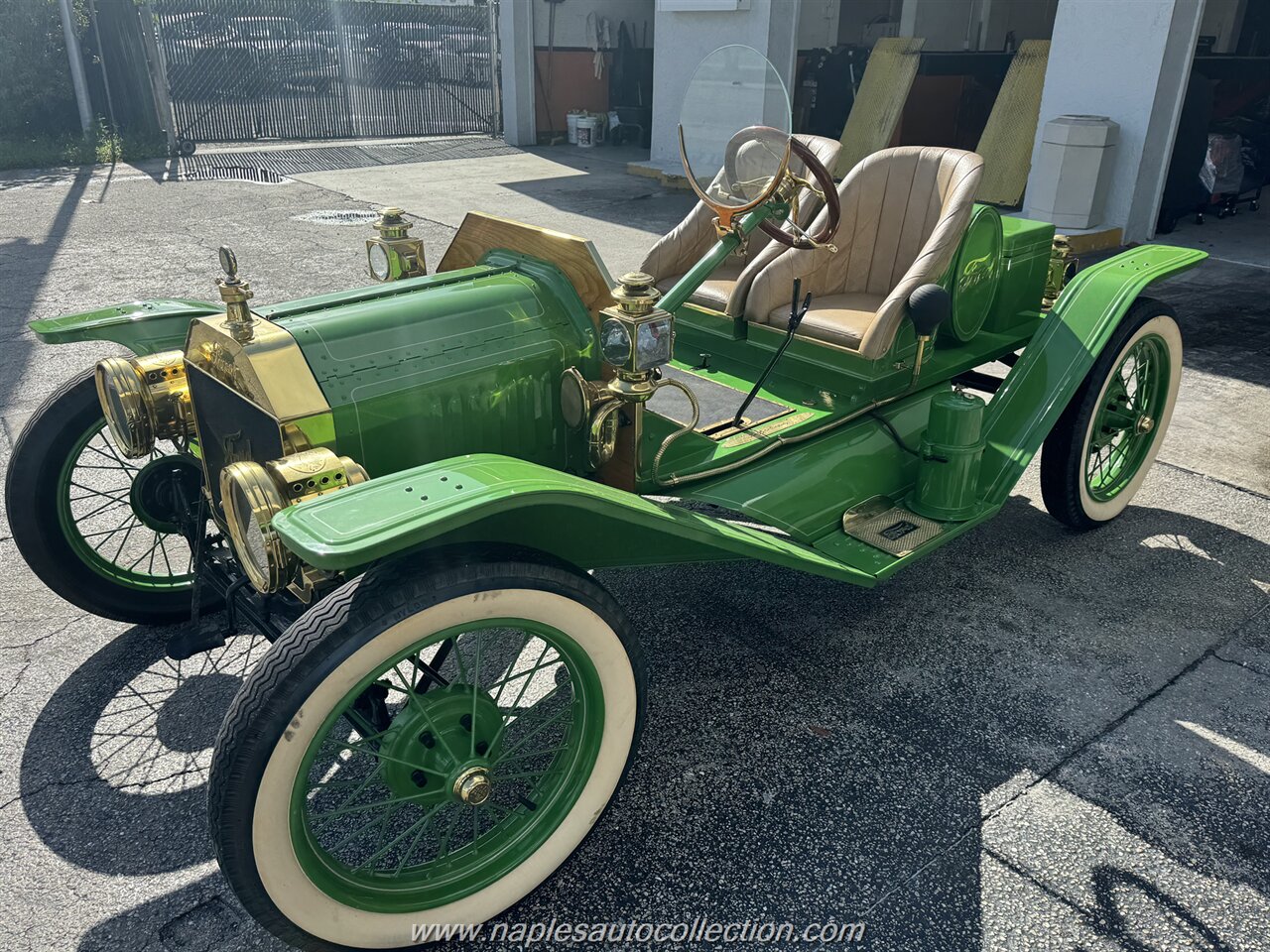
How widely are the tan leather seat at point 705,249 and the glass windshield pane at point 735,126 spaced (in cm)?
62

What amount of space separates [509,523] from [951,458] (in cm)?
166

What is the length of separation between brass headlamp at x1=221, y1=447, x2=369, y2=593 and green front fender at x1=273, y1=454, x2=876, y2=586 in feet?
0.51

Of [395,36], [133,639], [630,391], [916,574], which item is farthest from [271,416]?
[395,36]

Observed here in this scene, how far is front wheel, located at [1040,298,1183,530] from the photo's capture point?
12.2 ft

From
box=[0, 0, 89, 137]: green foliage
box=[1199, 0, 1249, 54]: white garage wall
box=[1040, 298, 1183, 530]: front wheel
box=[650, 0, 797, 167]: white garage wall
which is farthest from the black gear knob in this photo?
box=[1199, 0, 1249, 54]: white garage wall

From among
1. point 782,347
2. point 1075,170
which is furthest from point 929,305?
point 1075,170

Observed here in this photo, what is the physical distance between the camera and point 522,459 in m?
2.76

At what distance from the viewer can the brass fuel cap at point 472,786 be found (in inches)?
83.9

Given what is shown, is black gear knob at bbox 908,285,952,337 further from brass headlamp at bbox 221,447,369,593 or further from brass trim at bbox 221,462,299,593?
brass trim at bbox 221,462,299,593

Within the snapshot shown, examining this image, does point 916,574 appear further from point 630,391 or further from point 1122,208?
point 1122,208

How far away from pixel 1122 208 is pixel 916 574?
20.5 feet

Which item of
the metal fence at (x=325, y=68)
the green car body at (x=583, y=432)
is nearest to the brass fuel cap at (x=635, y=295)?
the green car body at (x=583, y=432)

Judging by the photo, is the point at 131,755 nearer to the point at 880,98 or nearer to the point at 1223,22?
the point at 880,98

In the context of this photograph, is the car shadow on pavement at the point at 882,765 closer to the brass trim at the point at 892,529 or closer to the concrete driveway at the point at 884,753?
the concrete driveway at the point at 884,753
